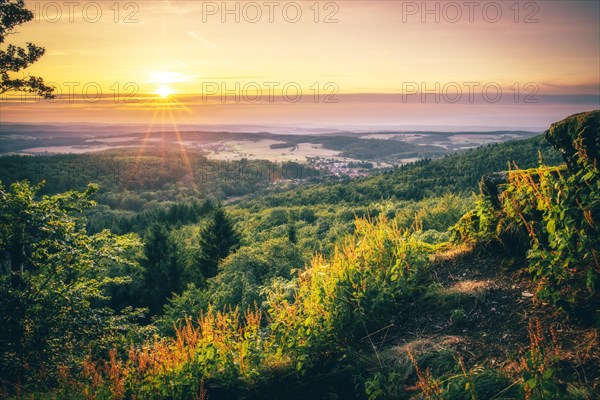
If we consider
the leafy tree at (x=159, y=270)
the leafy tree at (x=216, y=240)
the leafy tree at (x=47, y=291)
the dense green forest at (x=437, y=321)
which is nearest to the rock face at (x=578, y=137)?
the dense green forest at (x=437, y=321)

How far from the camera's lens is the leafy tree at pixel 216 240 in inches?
1382

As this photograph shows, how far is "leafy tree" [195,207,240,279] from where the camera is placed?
35094 mm

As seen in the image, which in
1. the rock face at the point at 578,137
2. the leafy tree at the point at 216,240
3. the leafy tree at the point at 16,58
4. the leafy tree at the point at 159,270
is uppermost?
the leafy tree at the point at 16,58

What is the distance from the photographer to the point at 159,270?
37.9 meters

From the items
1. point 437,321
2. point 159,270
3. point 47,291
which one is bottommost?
point 159,270

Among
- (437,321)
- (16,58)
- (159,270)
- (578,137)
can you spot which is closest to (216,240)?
(159,270)

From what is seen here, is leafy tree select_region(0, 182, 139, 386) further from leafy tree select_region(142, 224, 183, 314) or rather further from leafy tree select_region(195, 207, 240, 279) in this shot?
leafy tree select_region(142, 224, 183, 314)

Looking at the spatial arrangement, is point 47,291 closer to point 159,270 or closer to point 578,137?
point 578,137

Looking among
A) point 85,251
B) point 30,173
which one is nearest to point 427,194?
point 85,251

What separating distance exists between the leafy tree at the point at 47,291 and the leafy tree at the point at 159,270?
926 inches

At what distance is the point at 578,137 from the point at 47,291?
1419 centimetres

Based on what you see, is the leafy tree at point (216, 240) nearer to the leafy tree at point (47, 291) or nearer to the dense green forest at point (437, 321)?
the leafy tree at point (47, 291)

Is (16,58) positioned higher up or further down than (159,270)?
higher up

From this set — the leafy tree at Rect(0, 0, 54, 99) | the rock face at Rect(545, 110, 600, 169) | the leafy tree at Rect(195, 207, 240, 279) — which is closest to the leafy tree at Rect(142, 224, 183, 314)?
the leafy tree at Rect(195, 207, 240, 279)
